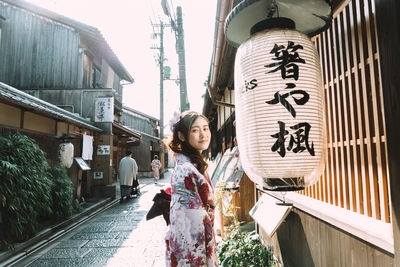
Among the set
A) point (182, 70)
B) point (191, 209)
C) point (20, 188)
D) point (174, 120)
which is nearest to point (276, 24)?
point (174, 120)

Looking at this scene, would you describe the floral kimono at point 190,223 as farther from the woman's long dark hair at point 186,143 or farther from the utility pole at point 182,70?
the utility pole at point 182,70

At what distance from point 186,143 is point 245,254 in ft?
7.68

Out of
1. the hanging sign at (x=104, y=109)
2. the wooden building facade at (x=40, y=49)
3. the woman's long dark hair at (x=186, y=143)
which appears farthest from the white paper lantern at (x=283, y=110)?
the wooden building facade at (x=40, y=49)

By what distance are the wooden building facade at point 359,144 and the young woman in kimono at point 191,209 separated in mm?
1302

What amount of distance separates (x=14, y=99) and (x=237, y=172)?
20.7 feet

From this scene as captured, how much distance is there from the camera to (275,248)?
15.2 feet

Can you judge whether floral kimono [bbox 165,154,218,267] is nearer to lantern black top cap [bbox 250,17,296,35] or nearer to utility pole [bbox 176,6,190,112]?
lantern black top cap [bbox 250,17,296,35]

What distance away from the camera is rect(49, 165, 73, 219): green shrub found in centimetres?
819

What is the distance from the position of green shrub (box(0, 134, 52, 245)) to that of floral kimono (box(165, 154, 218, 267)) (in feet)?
16.5

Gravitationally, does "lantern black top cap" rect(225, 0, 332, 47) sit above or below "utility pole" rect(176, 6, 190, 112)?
below

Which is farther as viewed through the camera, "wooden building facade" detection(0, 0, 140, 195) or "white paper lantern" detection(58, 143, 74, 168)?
"wooden building facade" detection(0, 0, 140, 195)

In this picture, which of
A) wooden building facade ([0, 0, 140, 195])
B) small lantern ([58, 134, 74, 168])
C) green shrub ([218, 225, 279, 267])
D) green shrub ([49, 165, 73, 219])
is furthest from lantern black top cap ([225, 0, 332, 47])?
wooden building facade ([0, 0, 140, 195])

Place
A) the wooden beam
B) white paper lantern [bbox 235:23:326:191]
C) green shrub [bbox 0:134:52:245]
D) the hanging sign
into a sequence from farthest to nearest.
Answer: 1. the hanging sign
2. green shrub [bbox 0:134:52:245]
3. white paper lantern [bbox 235:23:326:191]
4. the wooden beam

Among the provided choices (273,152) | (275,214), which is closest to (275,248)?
(275,214)
